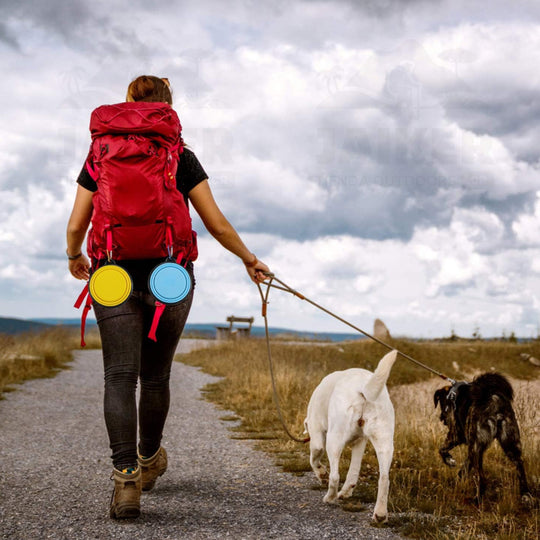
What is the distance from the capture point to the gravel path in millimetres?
3371

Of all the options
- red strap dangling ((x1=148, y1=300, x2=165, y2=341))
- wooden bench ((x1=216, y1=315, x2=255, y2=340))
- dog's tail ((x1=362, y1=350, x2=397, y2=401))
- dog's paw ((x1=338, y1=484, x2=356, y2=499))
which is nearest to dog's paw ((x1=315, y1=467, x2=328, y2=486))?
dog's paw ((x1=338, y1=484, x2=356, y2=499))

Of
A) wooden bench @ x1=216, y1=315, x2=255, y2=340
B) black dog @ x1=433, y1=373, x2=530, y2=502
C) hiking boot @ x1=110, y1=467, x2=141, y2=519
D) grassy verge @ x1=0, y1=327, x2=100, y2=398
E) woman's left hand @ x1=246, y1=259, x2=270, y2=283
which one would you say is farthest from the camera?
wooden bench @ x1=216, y1=315, x2=255, y2=340

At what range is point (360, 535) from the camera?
132 inches

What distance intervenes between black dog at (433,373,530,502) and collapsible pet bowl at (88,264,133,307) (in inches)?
108

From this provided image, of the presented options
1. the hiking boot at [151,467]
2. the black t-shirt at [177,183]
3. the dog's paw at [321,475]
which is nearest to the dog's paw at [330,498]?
the dog's paw at [321,475]

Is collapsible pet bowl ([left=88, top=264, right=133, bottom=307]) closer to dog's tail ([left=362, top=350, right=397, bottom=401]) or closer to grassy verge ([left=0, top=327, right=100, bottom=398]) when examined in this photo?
dog's tail ([left=362, top=350, right=397, bottom=401])

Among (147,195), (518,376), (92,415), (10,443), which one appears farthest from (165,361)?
(518,376)

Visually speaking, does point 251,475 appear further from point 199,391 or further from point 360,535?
point 199,391

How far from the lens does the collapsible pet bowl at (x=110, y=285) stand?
3.26 meters

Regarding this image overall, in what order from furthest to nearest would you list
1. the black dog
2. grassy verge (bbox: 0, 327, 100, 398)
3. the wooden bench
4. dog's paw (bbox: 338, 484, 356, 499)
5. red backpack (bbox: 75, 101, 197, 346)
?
the wooden bench, grassy verge (bbox: 0, 327, 100, 398), the black dog, dog's paw (bbox: 338, 484, 356, 499), red backpack (bbox: 75, 101, 197, 346)

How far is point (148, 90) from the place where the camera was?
3.64m

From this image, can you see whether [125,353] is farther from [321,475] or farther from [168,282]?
[321,475]

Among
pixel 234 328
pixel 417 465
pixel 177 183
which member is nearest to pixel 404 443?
pixel 417 465

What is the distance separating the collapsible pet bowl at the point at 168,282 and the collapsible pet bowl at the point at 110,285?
14cm
